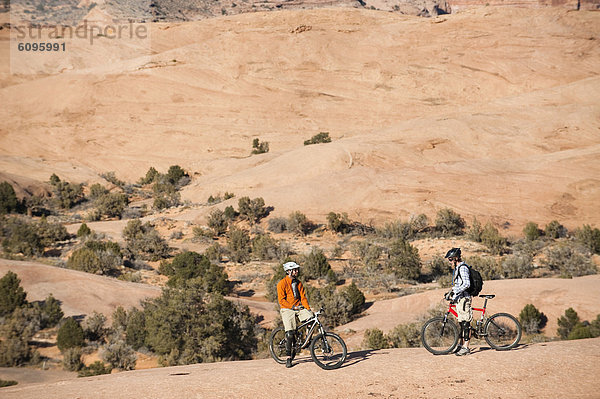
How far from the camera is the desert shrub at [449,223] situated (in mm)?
33219

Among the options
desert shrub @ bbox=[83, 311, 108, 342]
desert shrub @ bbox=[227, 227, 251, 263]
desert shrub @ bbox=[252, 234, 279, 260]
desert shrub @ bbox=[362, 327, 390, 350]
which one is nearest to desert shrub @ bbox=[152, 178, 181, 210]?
desert shrub @ bbox=[227, 227, 251, 263]

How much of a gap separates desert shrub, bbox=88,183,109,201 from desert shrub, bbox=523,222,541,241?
104ft

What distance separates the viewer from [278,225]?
3484 cm

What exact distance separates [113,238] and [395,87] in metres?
39.2

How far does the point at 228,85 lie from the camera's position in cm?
6053

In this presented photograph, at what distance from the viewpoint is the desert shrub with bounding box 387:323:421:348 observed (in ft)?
52.8

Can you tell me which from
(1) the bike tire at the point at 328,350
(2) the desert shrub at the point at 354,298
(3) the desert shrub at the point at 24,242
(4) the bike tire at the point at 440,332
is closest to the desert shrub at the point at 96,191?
(3) the desert shrub at the point at 24,242

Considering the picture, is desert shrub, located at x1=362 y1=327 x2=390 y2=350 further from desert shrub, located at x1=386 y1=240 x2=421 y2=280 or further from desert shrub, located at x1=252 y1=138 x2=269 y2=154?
desert shrub, located at x1=252 y1=138 x2=269 y2=154

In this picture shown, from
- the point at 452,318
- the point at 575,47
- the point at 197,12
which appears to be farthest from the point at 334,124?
the point at 197,12

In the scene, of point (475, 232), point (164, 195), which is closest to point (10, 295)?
point (475, 232)

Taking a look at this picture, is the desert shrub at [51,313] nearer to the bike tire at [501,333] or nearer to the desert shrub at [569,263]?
the bike tire at [501,333]

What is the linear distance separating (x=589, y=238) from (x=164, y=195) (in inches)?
1241

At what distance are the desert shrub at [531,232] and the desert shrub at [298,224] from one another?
525 inches

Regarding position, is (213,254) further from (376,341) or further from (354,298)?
(376,341)
